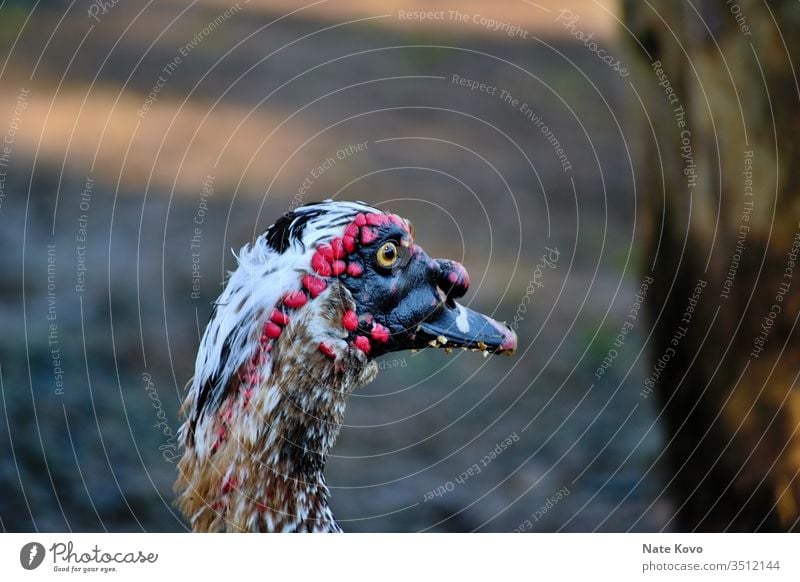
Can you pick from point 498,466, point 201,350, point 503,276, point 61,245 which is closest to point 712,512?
point 498,466

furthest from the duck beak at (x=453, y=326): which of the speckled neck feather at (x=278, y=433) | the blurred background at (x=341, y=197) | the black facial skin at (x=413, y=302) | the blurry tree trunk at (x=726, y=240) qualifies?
the blurred background at (x=341, y=197)

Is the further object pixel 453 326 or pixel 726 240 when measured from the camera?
pixel 726 240

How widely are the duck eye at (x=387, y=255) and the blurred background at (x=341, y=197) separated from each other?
1407mm

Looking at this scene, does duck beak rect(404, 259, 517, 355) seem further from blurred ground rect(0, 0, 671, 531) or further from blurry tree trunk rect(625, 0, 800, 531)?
blurred ground rect(0, 0, 671, 531)

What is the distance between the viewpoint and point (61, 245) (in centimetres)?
352

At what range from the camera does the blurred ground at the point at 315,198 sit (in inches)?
122

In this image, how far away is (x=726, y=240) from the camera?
8.57 ft
